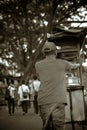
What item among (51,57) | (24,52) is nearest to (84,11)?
(24,52)

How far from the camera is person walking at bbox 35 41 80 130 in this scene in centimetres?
541

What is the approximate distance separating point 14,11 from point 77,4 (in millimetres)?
3297

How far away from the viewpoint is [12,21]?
22.6 m

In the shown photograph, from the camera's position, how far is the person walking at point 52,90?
5406 mm

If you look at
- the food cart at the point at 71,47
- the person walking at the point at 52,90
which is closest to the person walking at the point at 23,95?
the food cart at the point at 71,47

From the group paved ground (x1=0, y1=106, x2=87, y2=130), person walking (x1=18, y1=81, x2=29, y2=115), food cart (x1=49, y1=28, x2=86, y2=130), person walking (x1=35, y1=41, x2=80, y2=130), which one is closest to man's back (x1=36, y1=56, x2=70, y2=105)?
person walking (x1=35, y1=41, x2=80, y2=130)

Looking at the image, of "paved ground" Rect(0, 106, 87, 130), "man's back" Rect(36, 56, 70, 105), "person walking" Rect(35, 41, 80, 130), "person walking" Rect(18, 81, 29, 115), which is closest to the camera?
"person walking" Rect(35, 41, 80, 130)

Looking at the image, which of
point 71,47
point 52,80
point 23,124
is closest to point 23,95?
point 23,124

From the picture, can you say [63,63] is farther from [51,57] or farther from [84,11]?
[84,11]

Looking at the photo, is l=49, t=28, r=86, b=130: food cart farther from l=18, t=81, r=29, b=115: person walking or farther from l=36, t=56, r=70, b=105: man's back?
l=18, t=81, r=29, b=115: person walking

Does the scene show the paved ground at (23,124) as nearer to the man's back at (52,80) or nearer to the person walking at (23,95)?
the person walking at (23,95)

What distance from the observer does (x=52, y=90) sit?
5.54 metres

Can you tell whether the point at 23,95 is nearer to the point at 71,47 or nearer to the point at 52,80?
the point at 71,47

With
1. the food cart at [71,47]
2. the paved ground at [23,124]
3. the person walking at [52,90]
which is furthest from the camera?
the paved ground at [23,124]
